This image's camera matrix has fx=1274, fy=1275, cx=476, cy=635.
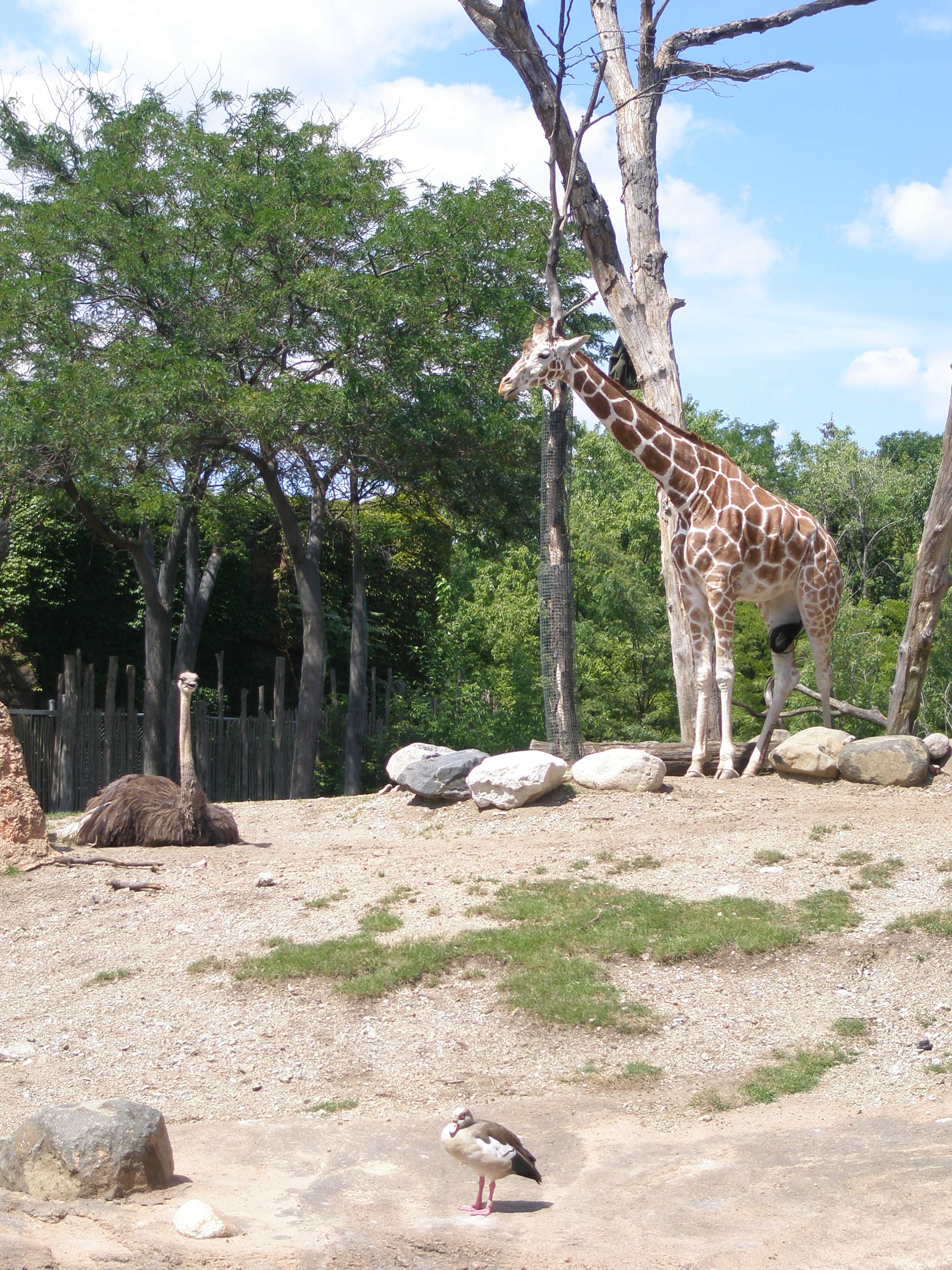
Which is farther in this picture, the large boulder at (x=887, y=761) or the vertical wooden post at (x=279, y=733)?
the vertical wooden post at (x=279, y=733)

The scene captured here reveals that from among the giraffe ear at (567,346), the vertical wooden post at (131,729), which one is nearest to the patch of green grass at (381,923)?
the giraffe ear at (567,346)

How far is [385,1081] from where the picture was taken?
6906 millimetres

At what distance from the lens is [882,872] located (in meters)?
9.10

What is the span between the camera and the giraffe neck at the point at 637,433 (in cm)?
1230

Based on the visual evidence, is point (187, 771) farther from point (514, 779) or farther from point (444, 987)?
point (444, 987)

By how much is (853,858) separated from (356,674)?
1216 centimetres

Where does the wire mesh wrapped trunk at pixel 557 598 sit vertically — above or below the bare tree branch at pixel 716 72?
below

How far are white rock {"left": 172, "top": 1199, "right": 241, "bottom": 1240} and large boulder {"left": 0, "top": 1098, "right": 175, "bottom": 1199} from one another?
1.20ft

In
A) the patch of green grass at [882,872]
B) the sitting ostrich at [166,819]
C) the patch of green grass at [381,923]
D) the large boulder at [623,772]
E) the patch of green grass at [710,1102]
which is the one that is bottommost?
the patch of green grass at [710,1102]

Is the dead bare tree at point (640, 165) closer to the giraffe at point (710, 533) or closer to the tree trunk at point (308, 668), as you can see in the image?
the giraffe at point (710, 533)


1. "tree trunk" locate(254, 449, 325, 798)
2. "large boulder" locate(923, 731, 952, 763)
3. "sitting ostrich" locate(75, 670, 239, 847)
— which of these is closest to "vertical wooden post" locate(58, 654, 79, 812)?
"tree trunk" locate(254, 449, 325, 798)

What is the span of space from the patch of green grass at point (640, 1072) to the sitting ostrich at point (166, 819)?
528 centimetres

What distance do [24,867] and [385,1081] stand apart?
450 centimetres

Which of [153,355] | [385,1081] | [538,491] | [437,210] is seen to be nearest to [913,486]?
A: [538,491]
